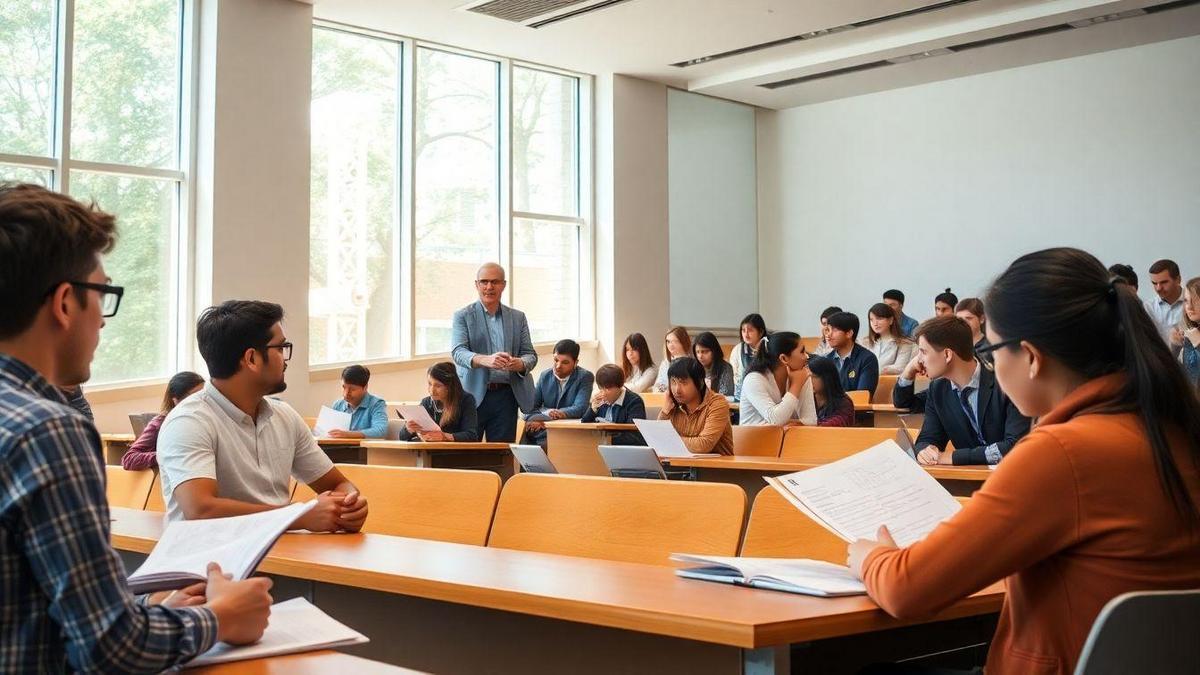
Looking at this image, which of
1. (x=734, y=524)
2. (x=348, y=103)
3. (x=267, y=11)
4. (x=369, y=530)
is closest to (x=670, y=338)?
(x=348, y=103)

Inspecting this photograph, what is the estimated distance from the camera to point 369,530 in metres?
3.15

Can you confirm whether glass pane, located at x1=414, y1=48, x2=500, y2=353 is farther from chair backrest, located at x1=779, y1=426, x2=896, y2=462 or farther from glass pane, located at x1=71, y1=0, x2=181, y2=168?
chair backrest, located at x1=779, y1=426, x2=896, y2=462

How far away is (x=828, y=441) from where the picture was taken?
15.7 feet

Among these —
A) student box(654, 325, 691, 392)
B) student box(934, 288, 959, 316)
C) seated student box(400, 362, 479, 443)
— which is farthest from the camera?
student box(934, 288, 959, 316)

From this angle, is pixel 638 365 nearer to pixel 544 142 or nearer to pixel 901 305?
pixel 544 142

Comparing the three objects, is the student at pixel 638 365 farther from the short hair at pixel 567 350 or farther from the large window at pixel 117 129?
the large window at pixel 117 129

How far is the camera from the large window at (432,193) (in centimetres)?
966

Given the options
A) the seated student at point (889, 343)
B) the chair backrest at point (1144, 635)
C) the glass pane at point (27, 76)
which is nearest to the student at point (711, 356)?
the seated student at point (889, 343)

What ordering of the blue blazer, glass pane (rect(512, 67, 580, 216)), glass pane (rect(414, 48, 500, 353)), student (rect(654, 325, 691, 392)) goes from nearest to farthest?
the blue blazer, student (rect(654, 325, 691, 392)), glass pane (rect(414, 48, 500, 353)), glass pane (rect(512, 67, 580, 216))

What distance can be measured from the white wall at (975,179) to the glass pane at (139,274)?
632cm

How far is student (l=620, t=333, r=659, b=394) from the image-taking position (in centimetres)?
988

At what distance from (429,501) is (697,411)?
2992 mm

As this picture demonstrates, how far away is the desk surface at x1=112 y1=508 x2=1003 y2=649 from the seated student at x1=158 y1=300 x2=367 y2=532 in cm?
29

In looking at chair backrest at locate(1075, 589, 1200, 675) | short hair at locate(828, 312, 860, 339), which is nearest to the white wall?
short hair at locate(828, 312, 860, 339)
